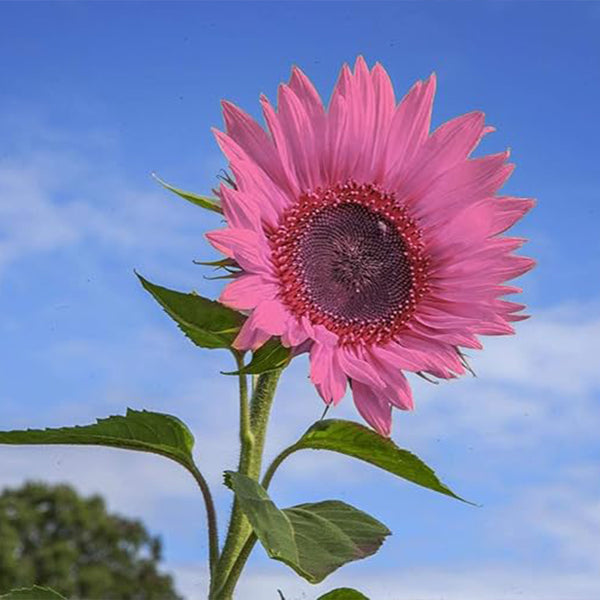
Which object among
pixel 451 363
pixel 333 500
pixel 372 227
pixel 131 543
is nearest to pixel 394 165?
pixel 372 227

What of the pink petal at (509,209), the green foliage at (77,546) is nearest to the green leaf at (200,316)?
the pink petal at (509,209)

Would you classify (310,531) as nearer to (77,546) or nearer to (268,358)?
(268,358)

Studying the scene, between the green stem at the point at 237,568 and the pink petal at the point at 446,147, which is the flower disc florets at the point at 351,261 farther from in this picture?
the green stem at the point at 237,568

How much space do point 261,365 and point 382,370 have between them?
229 mm

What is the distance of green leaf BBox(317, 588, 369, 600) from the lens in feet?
8.86

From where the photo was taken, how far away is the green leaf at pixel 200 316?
2.48 metres

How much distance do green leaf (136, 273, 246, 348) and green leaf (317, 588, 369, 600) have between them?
0.58 m

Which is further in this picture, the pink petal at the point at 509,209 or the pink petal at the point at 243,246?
the pink petal at the point at 509,209

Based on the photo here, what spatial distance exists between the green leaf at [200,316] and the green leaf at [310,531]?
0.27 metres

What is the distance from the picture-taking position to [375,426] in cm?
244

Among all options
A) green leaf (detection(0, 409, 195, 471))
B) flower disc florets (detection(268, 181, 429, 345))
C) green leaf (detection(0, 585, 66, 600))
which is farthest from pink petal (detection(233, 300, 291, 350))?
green leaf (detection(0, 585, 66, 600))

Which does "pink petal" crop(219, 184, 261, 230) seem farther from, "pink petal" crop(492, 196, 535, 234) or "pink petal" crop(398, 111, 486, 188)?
"pink petal" crop(492, 196, 535, 234)

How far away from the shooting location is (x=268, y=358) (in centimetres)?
243

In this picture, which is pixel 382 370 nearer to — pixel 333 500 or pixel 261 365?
pixel 261 365
